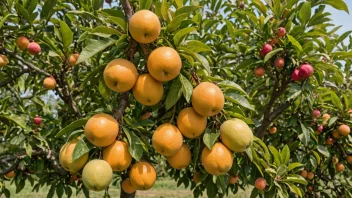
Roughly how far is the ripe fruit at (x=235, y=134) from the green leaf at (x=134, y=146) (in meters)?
0.32

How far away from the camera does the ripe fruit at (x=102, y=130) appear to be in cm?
125

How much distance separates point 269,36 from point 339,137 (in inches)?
49.1

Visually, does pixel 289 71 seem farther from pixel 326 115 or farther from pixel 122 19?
pixel 122 19

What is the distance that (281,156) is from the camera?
208 centimetres

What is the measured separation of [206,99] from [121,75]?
0.31 meters


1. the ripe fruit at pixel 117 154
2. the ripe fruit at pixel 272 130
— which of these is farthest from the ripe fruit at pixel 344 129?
the ripe fruit at pixel 117 154

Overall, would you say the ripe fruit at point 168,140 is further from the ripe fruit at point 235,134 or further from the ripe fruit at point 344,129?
the ripe fruit at point 344,129

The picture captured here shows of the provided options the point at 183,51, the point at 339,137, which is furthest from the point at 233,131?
the point at 339,137

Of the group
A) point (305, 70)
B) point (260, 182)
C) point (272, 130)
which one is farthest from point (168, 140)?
point (272, 130)

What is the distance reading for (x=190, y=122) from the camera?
1.37 meters

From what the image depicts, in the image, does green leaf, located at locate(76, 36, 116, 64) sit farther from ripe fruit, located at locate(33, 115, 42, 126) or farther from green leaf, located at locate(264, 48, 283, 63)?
ripe fruit, located at locate(33, 115, 42, 126)

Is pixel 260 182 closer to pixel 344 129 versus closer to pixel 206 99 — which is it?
pixel 206 99

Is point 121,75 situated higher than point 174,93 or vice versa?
point 121,75

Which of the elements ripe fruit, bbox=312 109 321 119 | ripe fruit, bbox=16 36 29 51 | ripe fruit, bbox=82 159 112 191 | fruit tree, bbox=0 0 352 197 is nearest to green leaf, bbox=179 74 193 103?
fruit tree, bbox=0 0 352 197
